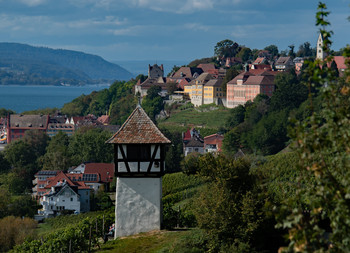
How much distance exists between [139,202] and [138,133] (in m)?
2.74

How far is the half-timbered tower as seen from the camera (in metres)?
22.1

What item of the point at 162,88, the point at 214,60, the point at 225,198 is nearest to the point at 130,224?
the point at 225,198

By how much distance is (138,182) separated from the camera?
2214 centimetres

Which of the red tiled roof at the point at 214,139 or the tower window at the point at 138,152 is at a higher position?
the tower window at the point at 138,152

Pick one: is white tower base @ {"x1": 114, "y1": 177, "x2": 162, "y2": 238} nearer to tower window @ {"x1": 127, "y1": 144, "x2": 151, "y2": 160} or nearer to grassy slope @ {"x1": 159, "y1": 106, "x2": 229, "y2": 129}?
tower window @ {"x1": 127, "y1": 144, "x2": 151, "y2": 160}

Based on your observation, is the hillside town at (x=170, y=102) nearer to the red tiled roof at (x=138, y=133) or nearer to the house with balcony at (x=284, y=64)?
the house with balcony at (x=284, y=64)

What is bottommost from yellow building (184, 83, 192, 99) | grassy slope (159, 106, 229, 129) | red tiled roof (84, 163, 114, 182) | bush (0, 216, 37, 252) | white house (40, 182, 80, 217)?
white house (40, 182, 80, 217)

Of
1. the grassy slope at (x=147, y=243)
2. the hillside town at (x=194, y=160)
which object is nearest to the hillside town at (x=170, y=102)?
the hillside town at (x=194, y=160)

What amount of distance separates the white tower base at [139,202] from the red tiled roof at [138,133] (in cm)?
151

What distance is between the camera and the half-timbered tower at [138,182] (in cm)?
2212

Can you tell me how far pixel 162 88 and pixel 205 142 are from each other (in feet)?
117

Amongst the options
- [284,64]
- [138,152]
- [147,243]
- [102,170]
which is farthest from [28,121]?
[147,243]

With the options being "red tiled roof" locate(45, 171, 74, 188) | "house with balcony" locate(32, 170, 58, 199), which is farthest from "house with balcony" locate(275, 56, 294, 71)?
"red tiled roof" locate(45, 171, 74, 188)

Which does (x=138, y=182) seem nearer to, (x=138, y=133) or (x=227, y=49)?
(x=138, y=133)
